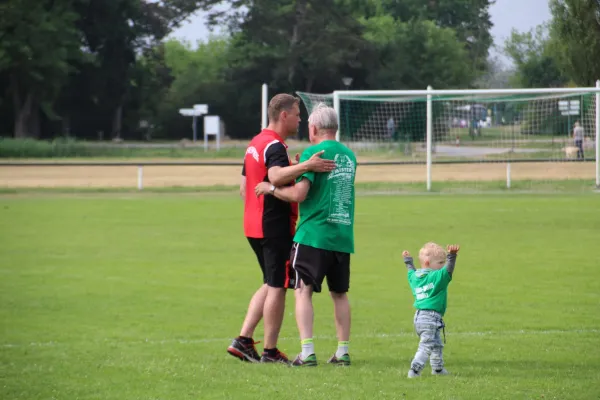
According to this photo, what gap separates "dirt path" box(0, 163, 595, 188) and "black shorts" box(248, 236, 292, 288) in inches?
1107

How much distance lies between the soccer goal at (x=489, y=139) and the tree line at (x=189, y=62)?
84.8 feet

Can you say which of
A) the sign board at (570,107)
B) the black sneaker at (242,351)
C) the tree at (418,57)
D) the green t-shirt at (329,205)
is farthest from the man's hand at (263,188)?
the tree at (418,57)

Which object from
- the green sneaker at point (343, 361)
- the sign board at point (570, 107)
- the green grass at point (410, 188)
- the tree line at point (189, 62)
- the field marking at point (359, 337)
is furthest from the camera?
the tree line at point (189, 62)

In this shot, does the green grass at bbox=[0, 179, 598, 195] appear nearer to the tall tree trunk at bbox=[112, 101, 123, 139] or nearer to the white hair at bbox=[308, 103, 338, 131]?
the white hair at bbox=[308, 103, 338, 131]

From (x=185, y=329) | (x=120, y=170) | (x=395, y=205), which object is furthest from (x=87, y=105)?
(x=185, y=329)

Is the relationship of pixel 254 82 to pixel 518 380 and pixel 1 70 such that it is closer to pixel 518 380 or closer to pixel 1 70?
pixel 1 70

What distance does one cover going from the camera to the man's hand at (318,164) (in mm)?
7500

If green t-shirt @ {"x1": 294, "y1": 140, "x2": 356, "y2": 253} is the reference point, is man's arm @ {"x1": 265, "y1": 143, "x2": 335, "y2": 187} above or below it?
above

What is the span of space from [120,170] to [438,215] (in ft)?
79.8

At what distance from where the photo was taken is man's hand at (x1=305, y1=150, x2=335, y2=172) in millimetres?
7500

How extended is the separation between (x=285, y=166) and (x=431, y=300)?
4.56 feet

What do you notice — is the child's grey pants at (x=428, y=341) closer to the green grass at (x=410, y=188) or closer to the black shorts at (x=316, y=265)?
the black shorts at (x=316, y=265)

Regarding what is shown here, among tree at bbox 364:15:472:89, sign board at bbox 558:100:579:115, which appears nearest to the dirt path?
sign board at bbox 558:100:579:115

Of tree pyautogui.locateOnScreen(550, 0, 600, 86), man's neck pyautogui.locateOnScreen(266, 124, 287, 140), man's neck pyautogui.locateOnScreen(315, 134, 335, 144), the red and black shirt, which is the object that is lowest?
the red and black shirt
